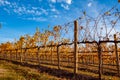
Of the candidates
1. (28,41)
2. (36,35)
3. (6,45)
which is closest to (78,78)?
(36,35)

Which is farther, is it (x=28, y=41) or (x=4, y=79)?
(x=28, y=41)

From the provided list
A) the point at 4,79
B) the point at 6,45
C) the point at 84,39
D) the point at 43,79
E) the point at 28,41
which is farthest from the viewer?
the point at 6,45

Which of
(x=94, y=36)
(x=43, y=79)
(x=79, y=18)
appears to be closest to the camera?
(x=43, y=79)

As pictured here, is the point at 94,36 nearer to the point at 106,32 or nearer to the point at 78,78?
the point at 106,32

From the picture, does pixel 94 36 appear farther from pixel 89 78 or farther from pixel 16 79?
pixel 16 79

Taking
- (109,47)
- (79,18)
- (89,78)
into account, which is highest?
(79,18)

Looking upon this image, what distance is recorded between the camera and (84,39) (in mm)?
13453

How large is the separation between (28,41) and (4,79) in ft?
143

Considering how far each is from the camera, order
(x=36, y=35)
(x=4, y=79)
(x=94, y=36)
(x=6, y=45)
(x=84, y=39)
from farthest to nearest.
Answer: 1. (x=6, y=45)
2. (x=36, y=35)
3. (x=84, y=39)
4. (x=94, y=36)
5. (x=4, y=79)

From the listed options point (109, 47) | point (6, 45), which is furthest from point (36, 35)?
point (109, 47)

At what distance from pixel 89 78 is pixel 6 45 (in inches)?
2411

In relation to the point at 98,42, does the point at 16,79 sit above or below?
below

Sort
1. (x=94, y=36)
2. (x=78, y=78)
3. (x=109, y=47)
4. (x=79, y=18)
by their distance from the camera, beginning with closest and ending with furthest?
(x=78, y=78), (x=94, y=36), (x=79, y=18), (x=109, y=47)

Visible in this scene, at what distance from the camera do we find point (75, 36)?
1327 cm
